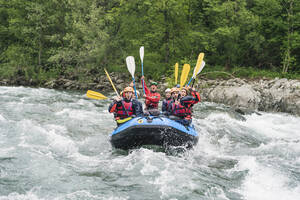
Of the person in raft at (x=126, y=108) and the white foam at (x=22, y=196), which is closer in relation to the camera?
the white foam at (x=22, y=196)

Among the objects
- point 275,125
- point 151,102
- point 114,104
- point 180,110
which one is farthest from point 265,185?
point 275,125

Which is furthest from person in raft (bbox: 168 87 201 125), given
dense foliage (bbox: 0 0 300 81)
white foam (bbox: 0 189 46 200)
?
dense foliage (bbox: 0 0 300 81)

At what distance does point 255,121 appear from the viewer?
1006 centimetres

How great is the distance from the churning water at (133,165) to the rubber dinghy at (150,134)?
20 cm

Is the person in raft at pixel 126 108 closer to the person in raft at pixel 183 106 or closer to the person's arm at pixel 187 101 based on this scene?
the person in raft at pixel 183 106

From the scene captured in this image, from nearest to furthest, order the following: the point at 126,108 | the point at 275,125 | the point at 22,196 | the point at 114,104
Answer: the point at 22,196 → the point at 114,104 → the point at 126,108 → the point at 275,125

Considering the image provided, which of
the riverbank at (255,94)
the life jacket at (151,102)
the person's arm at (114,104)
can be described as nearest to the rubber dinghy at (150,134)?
the person's arm at (114,104)

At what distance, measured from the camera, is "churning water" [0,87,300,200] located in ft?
13.2

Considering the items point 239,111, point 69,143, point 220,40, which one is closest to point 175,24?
point 220,40

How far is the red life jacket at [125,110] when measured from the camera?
20.2 feet

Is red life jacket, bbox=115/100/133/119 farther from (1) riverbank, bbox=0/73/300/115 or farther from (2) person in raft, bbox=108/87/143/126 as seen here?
(1) riverbank, bbox=0/73/300/115

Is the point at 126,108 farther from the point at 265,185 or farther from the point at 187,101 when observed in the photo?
the point at 265,185

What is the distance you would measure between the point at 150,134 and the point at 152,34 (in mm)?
15334

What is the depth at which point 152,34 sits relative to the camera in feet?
65.2
